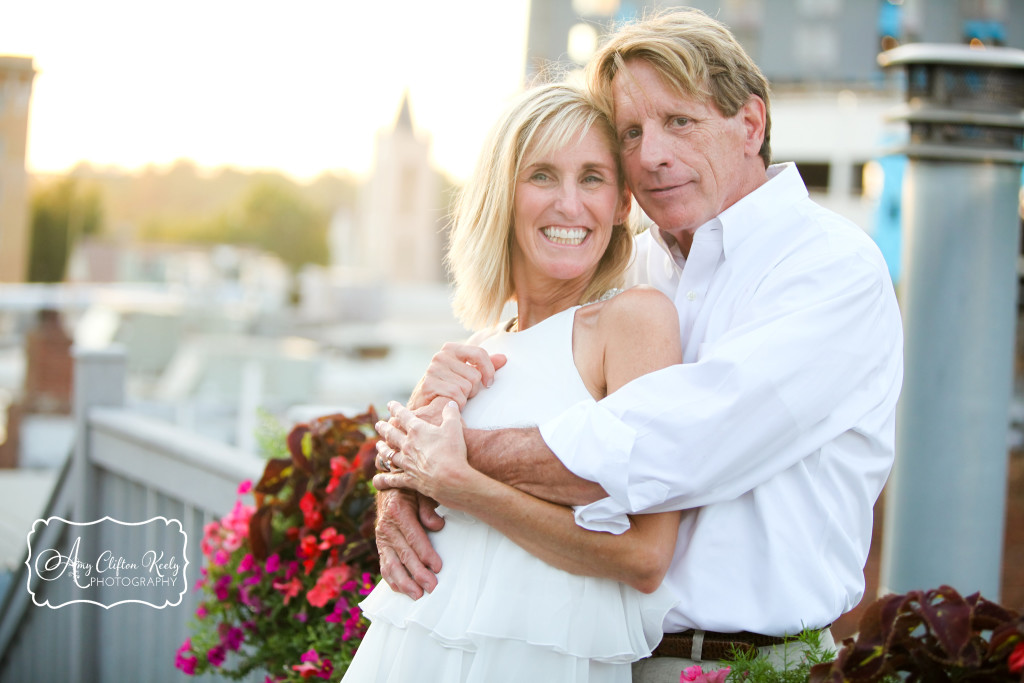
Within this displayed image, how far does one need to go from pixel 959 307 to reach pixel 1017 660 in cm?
192

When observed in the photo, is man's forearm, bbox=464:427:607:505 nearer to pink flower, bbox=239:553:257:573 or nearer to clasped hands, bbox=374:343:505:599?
clasped hands, bbox=374:343:505:599

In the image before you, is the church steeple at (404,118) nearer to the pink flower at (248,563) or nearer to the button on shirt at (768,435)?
the pink flower at (248,563)

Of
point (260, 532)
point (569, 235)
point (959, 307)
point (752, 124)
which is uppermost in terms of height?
point (752, 124)

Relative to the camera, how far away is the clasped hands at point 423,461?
1.83 m

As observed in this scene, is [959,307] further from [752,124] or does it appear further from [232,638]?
[232,638]

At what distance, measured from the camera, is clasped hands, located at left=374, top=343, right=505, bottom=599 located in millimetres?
1835

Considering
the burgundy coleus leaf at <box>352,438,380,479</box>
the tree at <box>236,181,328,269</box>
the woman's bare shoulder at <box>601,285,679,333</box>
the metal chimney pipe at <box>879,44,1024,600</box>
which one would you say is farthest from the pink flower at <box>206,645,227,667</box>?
the tree at <box>236,181,328,269</box>

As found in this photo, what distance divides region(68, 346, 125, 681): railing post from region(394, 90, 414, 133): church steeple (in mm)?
70144

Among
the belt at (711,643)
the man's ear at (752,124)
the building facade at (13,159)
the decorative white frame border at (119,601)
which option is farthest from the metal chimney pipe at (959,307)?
the building facade at (13,159)

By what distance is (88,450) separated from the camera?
3.87 m

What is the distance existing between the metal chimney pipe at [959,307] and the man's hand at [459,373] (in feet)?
5.22

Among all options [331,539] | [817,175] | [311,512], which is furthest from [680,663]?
[817,175]

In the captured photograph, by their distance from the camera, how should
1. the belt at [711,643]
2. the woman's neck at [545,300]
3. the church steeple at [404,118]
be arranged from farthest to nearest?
the church steeple at [404,118] < the woman's neck at [545,300] < the belt at [711,643]

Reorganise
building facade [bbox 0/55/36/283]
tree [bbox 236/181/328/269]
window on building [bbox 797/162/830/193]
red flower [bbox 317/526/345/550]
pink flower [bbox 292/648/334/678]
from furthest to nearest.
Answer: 1. tree [bbox 236/181/328/269]
2. window on building [bbox 797/162/830/193]
3. building facade [bbox 0/55/36/283]
4. red flower [bbox 317/526/345/550]
5. pink flower [bbox 292/648/334/678]
